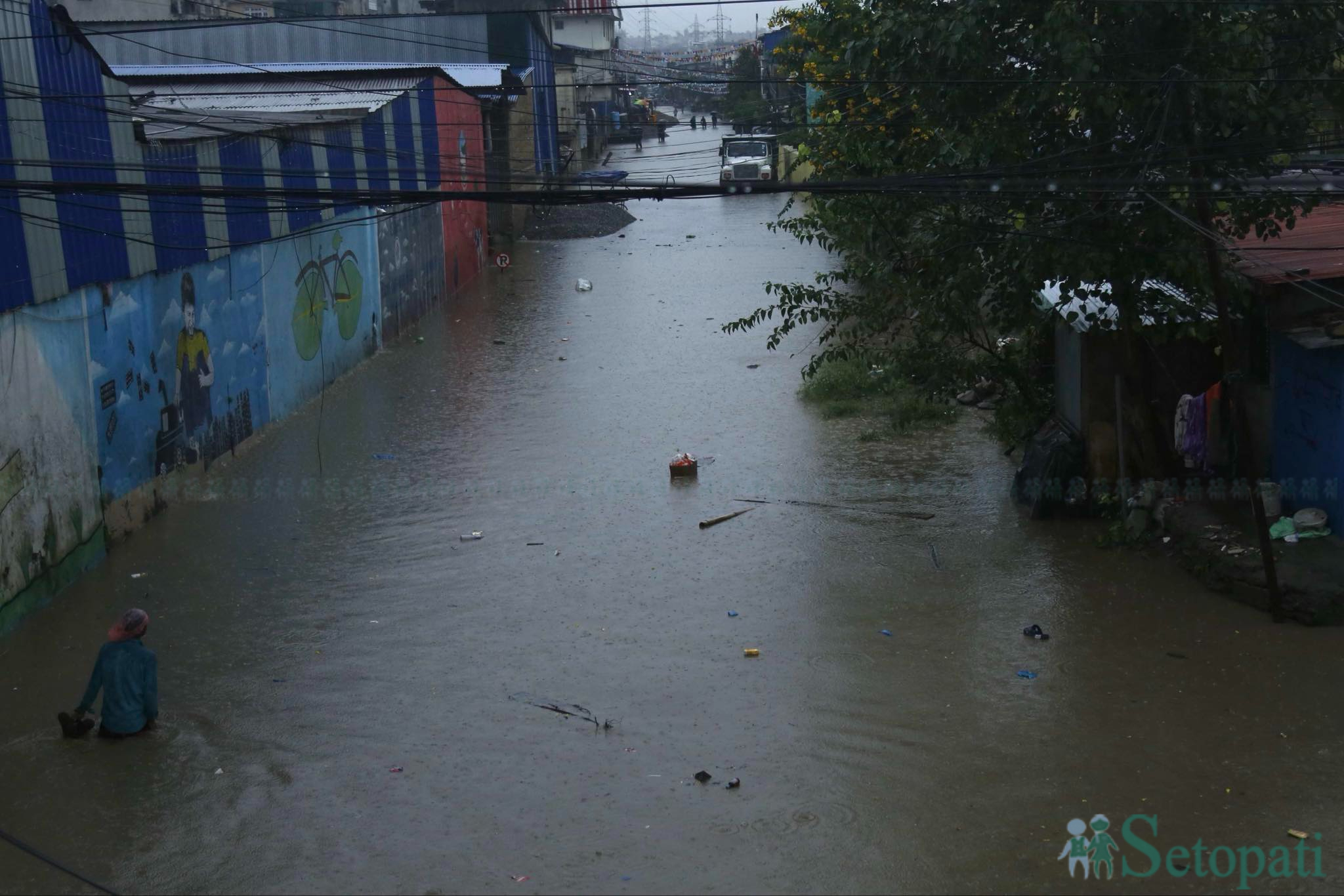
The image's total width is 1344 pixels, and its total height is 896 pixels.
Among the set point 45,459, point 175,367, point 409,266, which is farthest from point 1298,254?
point 409,266

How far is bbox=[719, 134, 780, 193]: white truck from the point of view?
5184 cm

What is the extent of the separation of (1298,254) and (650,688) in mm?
6405

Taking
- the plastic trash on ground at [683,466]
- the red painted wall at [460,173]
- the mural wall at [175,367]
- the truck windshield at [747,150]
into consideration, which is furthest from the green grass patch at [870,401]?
the truck windshield at [747,150]

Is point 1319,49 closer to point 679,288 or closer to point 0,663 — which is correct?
point 0,663

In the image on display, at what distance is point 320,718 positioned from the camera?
8.02m

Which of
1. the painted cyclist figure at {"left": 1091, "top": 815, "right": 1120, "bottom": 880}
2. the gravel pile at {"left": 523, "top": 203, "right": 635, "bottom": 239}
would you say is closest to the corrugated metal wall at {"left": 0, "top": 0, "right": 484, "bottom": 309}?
the painted cyclist figure at {"left": 1091, "top": 815, "right": 1120, "bottom": 880}

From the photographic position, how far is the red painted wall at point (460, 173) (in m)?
28.1

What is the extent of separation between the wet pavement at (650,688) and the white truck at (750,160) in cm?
3706

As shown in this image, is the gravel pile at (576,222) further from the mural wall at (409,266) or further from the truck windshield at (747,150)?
the mural wall at (409,266)

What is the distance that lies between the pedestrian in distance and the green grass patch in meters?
9.01

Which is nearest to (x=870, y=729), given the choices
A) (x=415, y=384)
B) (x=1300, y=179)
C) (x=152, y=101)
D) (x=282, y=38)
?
(x=1300, y=179)

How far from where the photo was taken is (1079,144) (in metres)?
10.3

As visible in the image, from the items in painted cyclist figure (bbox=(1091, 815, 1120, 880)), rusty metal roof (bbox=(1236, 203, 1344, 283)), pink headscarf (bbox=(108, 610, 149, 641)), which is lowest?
painted cyclist figure (bbox=(1091, 815, 1120, 880))

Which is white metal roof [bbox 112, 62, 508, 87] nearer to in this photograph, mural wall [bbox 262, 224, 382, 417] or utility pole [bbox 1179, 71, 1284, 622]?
mural wall [bbox 262, 224, 382, 417]
